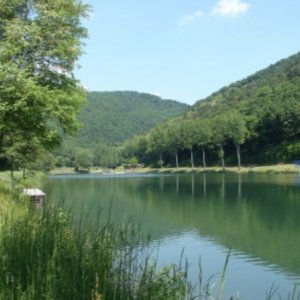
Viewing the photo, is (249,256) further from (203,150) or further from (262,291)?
(203,150)

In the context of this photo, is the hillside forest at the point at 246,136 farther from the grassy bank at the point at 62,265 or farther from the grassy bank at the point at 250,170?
the grassy bank at the point at 62,265

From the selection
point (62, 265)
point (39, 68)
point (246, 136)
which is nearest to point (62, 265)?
point (62, 265)

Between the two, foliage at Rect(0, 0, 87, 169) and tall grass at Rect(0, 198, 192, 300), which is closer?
tall grass at Rect(0, 198, 192, 300)

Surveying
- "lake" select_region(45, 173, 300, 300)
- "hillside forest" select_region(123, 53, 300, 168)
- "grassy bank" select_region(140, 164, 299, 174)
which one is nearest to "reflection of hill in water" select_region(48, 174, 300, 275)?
"lake" select_region(45, 173, 300, 300)

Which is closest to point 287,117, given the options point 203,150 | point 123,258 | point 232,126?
point 232,126

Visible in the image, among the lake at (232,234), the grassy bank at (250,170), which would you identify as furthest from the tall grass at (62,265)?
the grassy bank at (250,170)

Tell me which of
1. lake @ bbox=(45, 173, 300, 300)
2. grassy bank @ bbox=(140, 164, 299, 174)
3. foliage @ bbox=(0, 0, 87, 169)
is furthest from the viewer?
grassy bank @ bbox=(140, 164, 299, 174)

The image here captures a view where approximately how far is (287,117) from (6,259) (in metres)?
137

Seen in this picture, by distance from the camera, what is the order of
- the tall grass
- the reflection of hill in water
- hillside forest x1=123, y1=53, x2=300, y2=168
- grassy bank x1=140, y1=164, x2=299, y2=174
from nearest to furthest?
the tall grass → the reflection of hill in water → grassy bank x1=140, y1=164, x2=299, y2=174 → hillside forest x1=123, y1=53, x2=300, y2=168

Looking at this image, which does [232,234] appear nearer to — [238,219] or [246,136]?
[238,219]

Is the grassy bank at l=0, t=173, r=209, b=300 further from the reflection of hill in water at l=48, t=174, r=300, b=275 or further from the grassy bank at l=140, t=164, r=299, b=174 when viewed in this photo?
the grassy bank at l=140, t=164, r=299, b=174

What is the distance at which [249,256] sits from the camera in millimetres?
25219

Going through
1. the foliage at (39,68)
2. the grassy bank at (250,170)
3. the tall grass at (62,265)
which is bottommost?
the grassy bank at (250,170)

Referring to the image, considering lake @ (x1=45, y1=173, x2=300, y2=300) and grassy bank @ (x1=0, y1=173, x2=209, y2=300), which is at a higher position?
grassy bank @ (x1=0, y1=173, x2=209, y2=300)
